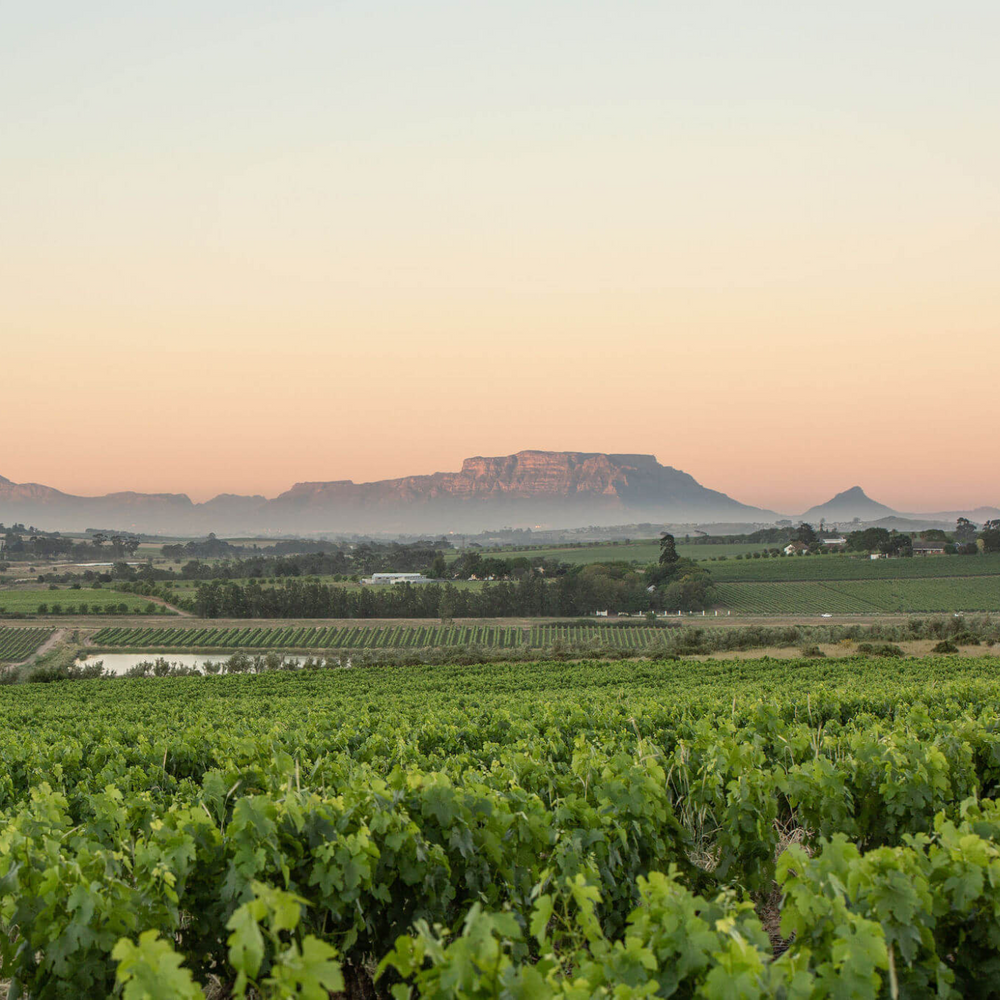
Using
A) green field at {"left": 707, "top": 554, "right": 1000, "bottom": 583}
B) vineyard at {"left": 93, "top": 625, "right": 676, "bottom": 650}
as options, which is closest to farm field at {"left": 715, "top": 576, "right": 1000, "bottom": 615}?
green field at {"left": 707, "top": 554, "right": 1000, "bottom": 583}

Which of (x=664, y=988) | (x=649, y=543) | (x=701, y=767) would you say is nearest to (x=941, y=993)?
(x=664, y=988)

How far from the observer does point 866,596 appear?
97.9m

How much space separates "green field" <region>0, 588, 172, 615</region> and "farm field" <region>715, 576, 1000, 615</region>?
7896 cm

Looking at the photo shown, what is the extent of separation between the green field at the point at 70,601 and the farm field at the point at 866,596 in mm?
78955

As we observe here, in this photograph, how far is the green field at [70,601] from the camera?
101 m

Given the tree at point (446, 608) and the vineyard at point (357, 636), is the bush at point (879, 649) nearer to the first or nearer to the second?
the vineyard at point (357, 636)

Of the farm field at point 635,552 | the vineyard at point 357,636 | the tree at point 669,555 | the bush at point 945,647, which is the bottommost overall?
the vineyard at point 357,636

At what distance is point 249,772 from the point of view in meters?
7.05

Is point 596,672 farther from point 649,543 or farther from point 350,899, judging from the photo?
point 649,543

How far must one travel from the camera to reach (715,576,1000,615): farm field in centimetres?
9149

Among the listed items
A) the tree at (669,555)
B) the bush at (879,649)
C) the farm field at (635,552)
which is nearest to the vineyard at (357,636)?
the tree at (669,555)

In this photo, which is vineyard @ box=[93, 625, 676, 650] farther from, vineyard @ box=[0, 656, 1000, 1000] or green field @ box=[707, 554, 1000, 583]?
vineyard @ box=[0, 656, 1000, 1000]

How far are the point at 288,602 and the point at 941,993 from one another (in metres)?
107

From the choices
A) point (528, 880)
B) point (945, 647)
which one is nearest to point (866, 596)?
point (945, 647)
